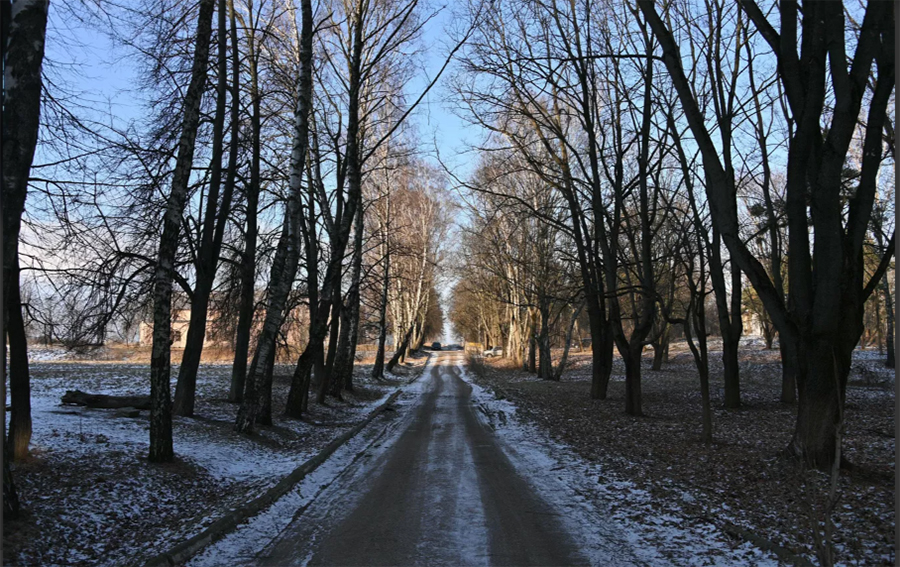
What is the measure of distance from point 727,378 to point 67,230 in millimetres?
16372

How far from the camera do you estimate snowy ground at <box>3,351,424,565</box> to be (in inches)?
206

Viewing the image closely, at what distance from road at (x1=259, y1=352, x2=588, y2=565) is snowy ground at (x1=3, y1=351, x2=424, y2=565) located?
1209 mm

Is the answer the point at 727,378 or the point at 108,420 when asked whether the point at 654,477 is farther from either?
the point at 727,378

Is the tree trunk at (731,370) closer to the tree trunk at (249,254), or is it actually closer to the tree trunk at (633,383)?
the tree trunk at (633,383)

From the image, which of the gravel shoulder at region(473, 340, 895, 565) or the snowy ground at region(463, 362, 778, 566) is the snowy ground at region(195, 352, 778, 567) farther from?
the gravel shoulder at region(473, 340, 895, 565)

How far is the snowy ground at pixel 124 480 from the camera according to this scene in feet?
17.2

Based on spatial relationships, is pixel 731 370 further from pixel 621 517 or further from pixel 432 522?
pixel 432 522

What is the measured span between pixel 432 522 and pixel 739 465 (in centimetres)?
485

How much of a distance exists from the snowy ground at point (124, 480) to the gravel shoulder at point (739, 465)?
4.74 m

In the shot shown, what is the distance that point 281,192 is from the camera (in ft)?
53.4

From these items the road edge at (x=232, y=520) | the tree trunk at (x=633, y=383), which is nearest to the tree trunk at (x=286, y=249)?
the road edge at (x=232, y=520)

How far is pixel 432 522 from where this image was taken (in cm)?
621

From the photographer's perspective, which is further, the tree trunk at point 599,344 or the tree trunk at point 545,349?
the tree trunk at point 545,349

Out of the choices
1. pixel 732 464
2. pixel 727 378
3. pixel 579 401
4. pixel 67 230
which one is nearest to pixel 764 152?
pixel 727 378
